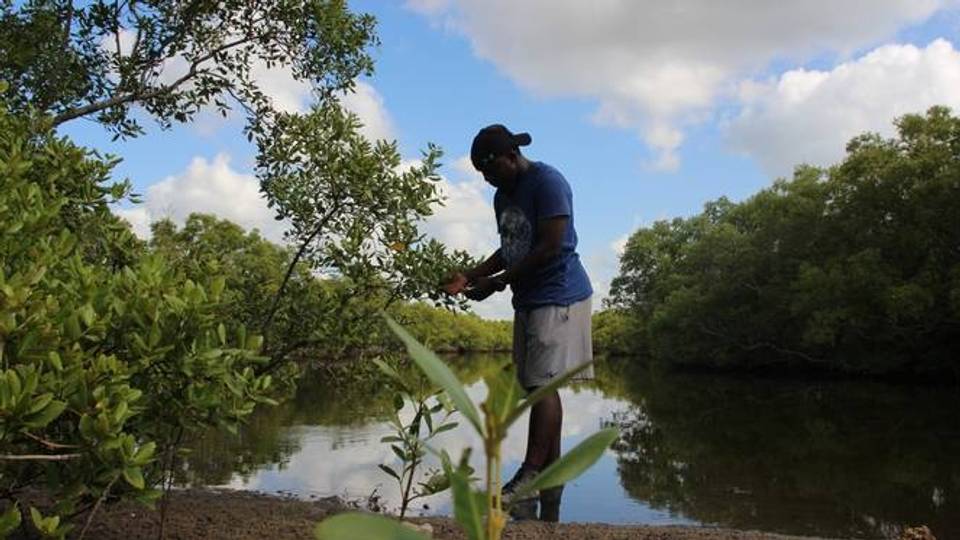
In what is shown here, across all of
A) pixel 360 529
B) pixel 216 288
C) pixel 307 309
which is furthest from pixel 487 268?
pixel 360 529

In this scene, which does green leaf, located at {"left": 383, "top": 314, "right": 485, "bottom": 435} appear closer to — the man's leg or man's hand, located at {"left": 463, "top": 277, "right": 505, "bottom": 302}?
man's hand, located at {"left": 463, "top": 277, "right": 505, "bottom": 302}

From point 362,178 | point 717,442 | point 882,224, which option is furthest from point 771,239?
point 362,178

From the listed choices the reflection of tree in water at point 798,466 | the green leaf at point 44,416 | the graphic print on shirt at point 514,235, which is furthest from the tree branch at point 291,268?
the reflection of tree in water at point 798,466

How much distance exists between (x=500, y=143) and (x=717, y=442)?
378 inches

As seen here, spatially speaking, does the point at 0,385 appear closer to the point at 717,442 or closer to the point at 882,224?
the point at 717,442

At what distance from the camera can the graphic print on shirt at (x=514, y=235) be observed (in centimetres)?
475

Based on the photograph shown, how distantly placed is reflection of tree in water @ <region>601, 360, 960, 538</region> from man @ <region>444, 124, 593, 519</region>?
264 centimetres

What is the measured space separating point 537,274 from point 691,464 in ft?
21.5

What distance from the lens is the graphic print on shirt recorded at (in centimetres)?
475

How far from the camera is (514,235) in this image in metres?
4.84

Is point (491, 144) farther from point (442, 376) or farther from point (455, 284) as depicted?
point (442, 376)

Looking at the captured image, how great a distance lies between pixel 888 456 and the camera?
1207cm

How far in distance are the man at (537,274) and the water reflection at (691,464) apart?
57 cm

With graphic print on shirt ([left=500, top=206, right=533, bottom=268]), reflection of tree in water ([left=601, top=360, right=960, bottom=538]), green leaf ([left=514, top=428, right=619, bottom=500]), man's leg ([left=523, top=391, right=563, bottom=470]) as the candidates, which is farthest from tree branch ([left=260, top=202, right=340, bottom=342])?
reflection of tree in water ([left=601, top=360, right=960, bottom=538])
